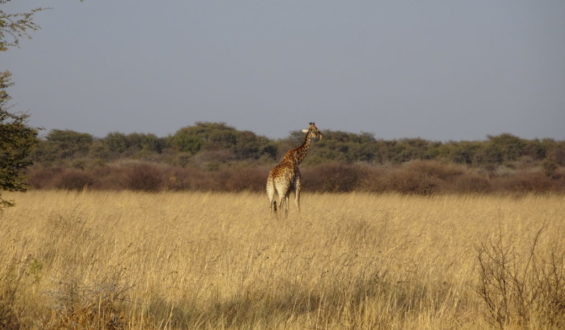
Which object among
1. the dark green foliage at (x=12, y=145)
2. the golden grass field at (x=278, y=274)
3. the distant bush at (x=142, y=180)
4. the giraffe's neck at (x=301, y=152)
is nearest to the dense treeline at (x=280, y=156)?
the distant bush at (x=142, y=180)

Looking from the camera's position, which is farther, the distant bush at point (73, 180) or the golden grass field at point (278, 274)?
the distant bush at point (73, 180)

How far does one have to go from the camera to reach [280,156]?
156 ft

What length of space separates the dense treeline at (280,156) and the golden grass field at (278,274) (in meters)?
11.9

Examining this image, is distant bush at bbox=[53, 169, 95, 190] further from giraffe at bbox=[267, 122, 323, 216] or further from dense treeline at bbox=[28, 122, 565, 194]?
giraffe at bbox=[267, 122, 323, 216]

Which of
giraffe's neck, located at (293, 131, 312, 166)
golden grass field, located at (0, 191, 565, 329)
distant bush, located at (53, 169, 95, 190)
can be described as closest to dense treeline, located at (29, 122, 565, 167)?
distant bush, located at (53, 169, 95, 190)

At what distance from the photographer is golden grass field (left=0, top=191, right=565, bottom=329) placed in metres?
5.17

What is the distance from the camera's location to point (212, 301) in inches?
228

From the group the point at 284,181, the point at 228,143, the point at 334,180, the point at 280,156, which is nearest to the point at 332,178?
the point at 334,180

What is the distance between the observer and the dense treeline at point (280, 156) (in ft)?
81.5

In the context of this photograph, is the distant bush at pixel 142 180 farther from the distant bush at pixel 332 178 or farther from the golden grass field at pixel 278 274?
the golden grass field at pixel 278 274

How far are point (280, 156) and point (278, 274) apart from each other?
1613 inches

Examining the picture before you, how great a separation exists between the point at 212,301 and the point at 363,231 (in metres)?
4.87

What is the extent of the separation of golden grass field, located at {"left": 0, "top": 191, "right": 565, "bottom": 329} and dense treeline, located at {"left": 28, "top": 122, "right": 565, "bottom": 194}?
468 inches

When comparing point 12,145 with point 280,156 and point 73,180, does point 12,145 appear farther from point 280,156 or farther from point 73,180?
point 280,156
